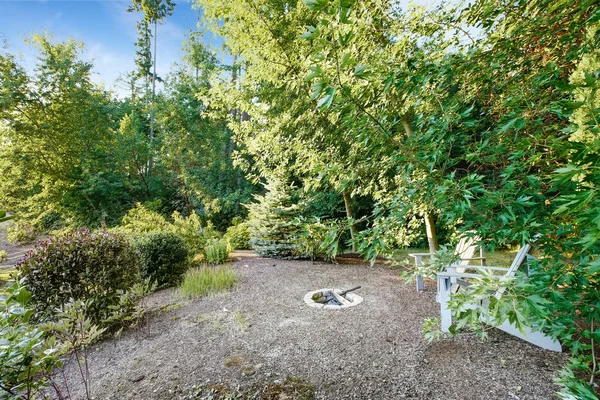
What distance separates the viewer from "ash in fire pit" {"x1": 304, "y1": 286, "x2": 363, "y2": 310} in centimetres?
333

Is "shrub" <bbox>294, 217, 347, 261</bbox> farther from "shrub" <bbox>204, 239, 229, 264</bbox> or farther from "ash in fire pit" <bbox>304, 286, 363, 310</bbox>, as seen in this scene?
"shrub" <bbox>204, 239, 229, 264</bbox>

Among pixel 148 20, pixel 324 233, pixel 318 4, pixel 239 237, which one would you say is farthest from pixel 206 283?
pixel 148 20

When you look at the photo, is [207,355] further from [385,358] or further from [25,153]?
[25,153]

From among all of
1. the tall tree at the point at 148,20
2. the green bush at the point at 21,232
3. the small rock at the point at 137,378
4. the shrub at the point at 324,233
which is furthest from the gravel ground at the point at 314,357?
the tall tree at the point at 148,20

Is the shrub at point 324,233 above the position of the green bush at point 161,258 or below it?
above

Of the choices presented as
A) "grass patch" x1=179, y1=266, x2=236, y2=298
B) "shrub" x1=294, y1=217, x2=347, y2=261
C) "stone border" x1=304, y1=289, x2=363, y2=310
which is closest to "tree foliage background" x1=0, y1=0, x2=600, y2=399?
"shrub" x1=294, y1=217, x2=347, y2=261

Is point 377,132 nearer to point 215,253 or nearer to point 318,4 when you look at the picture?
point 318,4

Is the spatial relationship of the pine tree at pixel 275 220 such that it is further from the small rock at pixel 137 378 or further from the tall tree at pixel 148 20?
the tall tree at pixel 148 20

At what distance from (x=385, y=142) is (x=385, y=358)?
1.85 m

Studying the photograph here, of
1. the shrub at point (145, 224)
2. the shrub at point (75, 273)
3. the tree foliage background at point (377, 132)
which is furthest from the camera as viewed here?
the shrub at point (145, 224)

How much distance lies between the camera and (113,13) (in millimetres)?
3498

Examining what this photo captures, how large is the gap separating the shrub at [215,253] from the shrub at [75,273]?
2861mm

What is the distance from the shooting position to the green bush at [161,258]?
4.35 metres

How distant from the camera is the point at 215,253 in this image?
5.94 m
